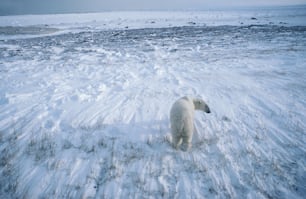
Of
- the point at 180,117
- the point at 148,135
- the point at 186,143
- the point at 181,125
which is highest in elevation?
the point at 180,117

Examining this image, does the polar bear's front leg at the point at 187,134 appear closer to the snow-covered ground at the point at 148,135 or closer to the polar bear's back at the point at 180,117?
the polar bear's back at the point at 180,117

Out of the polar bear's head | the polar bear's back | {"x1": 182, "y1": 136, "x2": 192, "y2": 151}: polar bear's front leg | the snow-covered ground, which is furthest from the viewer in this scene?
the polar bear's head

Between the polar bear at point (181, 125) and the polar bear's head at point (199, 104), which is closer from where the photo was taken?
the polar bear at point (181, 125)

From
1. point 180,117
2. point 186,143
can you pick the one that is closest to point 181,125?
point 180,117

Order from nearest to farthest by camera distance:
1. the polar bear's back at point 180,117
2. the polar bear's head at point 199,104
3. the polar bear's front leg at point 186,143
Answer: the polar bear's back at point 180,117 → the polar bear's front leg at point 186,143 → the polar bear's head at point 199,104

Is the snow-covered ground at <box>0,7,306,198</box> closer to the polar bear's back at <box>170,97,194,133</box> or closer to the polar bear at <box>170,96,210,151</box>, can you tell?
the polar bear at <box>170,96,210,151</box>

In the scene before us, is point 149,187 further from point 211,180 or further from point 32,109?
point 32,109

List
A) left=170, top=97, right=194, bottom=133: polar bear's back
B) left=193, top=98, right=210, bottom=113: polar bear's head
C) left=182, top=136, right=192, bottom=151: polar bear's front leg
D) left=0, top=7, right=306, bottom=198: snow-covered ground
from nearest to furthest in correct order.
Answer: left=0, top=7, right=306, bottom=198: snow-covered ground < left=170, top=97, right=194, bottom=133: polar bear's back < left=182, top=136, right=192, bottom=151: polar bear's front leg < left=193, top=98, right=210, bottom=113: polar bear's head

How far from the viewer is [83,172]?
4.14 metres

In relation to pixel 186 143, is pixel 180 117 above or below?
above

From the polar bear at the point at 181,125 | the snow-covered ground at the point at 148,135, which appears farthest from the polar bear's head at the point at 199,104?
the polar bear at the point at 181,125

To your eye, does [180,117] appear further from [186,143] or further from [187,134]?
[186,143]

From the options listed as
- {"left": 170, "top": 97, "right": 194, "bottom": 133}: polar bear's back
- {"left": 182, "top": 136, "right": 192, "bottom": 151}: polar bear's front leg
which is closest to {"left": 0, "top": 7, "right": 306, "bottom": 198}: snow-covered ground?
{"left": 182, "top": 136, "right": 192, "bottom": 151}: polar bear's front leg

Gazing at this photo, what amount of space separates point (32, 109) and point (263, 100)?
7570mm
